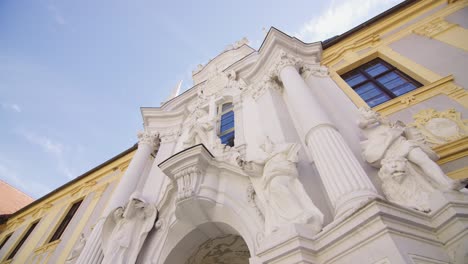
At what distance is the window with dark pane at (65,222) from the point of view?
10809 millimetres

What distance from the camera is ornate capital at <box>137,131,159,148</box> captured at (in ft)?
30.4

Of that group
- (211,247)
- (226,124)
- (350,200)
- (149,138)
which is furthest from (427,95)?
(149,138)

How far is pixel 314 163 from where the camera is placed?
4.22 m

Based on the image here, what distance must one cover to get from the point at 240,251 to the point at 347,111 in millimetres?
3971

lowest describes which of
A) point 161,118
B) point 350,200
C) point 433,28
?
point 350,200

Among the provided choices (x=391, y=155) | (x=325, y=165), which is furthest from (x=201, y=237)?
(x=391, y=155)

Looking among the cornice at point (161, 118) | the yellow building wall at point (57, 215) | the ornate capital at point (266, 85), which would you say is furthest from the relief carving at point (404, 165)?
the yellow building wall at point (57, 215)

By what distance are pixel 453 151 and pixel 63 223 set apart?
1420 centimetres

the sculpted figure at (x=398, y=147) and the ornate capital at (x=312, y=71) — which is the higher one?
the ornate capital at (x=312, y=71)

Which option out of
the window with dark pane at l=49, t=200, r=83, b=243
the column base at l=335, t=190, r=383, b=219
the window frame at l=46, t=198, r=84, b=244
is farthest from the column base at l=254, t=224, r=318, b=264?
the window with dark pane at l=49, t=200, r=83, b=243

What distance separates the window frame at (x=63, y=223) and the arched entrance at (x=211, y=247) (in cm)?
828

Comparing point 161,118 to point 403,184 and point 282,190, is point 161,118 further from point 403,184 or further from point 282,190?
point 403,184

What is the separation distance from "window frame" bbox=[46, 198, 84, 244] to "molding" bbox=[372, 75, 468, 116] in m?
12.7

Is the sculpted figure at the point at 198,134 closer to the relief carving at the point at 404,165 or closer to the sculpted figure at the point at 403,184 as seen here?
the relief carving at the point at 404,165
